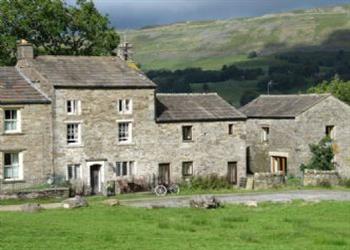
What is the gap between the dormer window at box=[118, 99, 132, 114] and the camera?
63.4 metres

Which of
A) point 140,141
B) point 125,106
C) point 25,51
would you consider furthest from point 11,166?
point 140,141

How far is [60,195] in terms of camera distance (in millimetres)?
54500

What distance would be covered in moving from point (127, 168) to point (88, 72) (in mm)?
7823

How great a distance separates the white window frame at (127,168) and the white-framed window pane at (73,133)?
3.82 metres

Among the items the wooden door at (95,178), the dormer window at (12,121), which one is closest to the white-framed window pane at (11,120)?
the dormer window at (12,121)

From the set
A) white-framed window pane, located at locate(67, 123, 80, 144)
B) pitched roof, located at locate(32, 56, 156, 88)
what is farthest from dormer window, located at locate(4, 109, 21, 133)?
white-framed window pane, located at locate(67, 123, 80, 144)

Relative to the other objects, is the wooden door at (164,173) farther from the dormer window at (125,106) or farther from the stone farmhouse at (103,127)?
the dormer window at (125,106)

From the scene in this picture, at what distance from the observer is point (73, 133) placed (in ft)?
202

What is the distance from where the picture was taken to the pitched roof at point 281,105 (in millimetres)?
75375

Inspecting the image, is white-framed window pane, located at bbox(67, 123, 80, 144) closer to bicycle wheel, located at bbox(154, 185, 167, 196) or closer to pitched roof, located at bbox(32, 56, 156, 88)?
pitched roof, located at bbox(32, 56, 156, 88)

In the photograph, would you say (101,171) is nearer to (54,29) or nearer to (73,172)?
(73,172)

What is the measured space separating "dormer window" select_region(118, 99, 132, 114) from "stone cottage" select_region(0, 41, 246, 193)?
0.08 m

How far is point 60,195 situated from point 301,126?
90.9 ft

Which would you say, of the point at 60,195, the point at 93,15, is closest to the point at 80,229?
the point at 60,195
